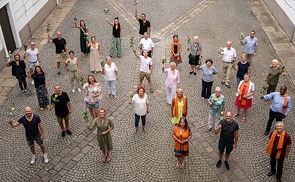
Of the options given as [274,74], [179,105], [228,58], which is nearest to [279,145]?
[179,105]

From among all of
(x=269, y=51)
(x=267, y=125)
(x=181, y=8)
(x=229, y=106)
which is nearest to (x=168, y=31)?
(x=181, y=8)

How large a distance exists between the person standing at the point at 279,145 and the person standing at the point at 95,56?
25.4 feet

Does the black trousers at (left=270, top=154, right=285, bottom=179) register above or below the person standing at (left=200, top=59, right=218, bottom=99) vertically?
below

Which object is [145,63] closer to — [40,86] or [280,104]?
[40,86]

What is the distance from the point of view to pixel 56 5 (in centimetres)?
2159

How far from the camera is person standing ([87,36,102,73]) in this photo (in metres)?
14.1

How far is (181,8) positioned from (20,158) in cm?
1423

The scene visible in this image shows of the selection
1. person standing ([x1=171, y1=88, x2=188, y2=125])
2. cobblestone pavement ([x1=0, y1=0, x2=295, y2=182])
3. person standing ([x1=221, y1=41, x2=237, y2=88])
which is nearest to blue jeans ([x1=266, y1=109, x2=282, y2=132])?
cobblestone pavement ([x1=0, y1=0, x2=295, y2=182])

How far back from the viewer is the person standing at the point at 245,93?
1112 centimetres

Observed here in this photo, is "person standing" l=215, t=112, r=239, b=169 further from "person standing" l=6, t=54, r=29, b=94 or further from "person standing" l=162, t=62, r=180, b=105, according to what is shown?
"person standing" l=6, t=54, r=29, b=94

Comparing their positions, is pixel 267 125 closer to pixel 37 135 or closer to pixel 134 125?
pixel 134 125

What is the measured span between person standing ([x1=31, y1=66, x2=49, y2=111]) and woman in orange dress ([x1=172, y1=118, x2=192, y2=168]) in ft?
16.6

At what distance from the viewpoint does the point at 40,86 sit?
11.9m

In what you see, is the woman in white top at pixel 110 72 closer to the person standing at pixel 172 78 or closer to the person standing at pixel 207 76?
the person standing at pixel 172 78
